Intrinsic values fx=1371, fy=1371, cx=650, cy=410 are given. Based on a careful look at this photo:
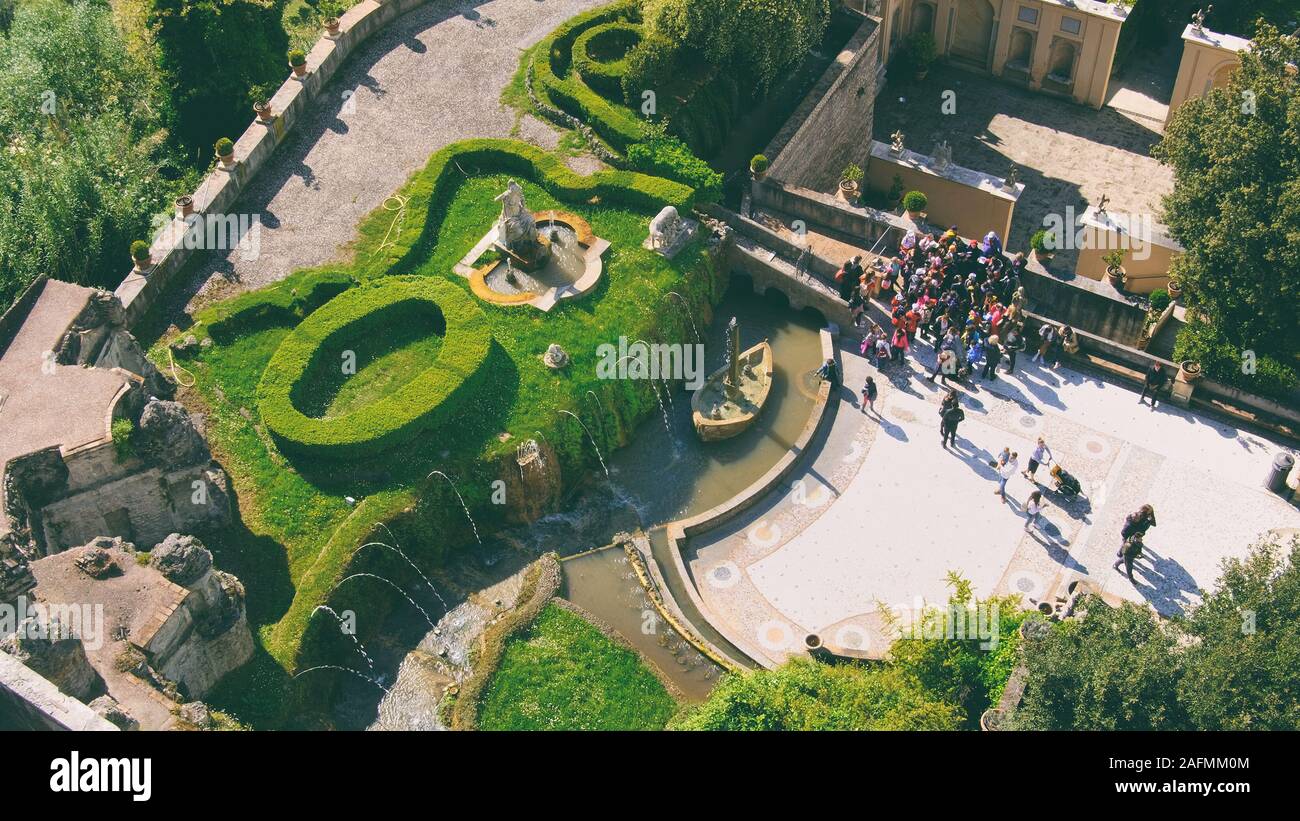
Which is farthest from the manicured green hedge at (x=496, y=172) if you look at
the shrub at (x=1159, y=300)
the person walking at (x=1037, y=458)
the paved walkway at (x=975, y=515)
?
the shrub at (x=1159, y=300)

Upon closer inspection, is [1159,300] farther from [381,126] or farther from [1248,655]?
[381,126]

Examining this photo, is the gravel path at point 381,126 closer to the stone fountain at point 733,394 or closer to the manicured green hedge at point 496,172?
the manicured green hedge at point 496,172

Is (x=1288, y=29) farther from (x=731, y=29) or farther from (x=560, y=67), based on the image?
(x=560, y=67)

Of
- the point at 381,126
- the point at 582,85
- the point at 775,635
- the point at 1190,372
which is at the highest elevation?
the point at 582,85

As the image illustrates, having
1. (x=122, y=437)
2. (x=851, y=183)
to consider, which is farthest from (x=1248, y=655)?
(x=122, y=437)

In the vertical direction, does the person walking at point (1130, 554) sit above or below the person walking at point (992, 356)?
below

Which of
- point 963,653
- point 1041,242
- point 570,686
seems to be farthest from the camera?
point 1041,242
